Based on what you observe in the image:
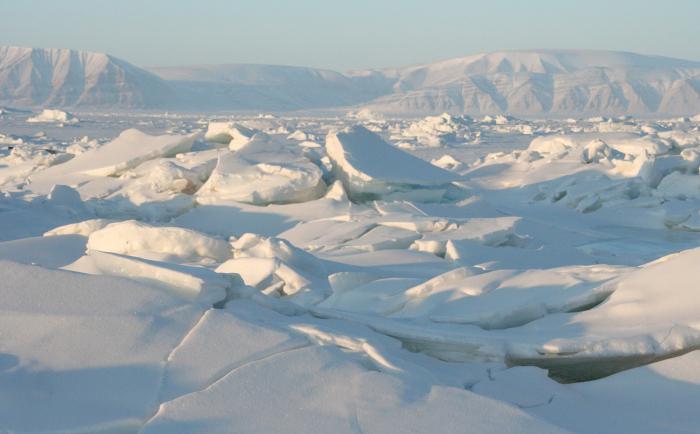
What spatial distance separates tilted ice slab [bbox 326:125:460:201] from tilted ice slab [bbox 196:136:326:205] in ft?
1.12

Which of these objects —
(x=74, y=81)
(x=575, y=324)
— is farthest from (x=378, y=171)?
(x=74, y=81)

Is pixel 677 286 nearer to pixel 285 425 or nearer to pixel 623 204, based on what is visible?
pixel 285 425

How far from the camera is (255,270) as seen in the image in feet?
14.3

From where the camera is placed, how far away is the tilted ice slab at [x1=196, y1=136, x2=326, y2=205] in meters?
9.10

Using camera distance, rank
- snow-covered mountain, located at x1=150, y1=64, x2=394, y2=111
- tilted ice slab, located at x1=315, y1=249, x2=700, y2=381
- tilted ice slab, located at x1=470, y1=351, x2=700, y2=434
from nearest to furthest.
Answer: tilted ice slab, located at x1=470, y1=351, x2=700, y2=434 < tilted ice slab, located at x1=315, y1=249, x2=700, y2=381 < snow-covered mountain, located at x1=150, y1=64, x2=394, y2=111

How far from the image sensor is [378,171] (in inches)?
366

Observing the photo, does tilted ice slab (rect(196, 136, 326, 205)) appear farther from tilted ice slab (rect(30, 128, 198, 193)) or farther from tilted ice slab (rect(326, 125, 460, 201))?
tilted ice slab (rect(30, 128, 198, 193))

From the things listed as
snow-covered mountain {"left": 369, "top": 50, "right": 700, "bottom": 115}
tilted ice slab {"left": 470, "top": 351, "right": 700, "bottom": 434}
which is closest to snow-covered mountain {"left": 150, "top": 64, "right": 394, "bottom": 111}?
snow-covered mountain {"left": 369, "top": 50, "right": 700, "bottom": 115}

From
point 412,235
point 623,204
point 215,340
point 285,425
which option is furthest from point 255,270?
point 623,204

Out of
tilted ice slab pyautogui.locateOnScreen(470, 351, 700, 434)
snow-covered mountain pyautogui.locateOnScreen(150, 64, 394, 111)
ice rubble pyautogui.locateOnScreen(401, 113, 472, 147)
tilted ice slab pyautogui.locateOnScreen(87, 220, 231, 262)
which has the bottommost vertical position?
snow-covered mountain pyautogui.locateOnScreen(150, 64, 394, 111)

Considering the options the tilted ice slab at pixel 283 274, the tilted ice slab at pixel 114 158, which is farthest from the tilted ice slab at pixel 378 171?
the tilted ice slab at pixel 283 274

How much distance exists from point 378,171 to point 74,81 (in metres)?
76.1

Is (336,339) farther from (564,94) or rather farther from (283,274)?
(564,94)

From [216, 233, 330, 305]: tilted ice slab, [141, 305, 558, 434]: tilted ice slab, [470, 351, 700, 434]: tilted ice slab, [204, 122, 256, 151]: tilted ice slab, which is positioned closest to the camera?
[141, 305, 558, 434]: tilted ice slab
